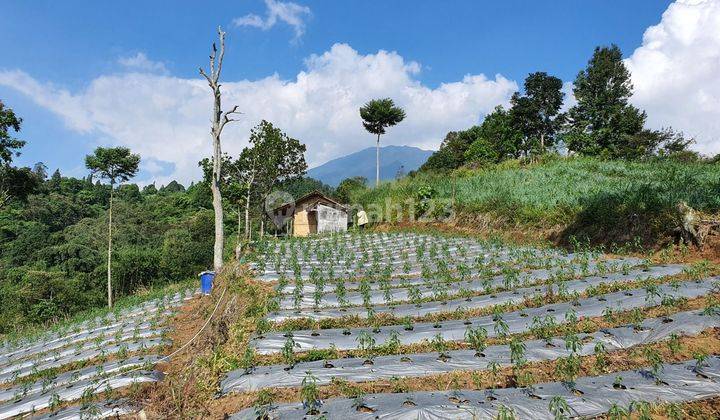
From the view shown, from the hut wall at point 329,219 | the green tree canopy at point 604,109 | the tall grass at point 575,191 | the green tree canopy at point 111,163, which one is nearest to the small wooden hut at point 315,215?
the hut wall at point 329,219

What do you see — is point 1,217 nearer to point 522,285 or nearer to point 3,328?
point 3,328

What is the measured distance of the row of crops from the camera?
5301 millimetres

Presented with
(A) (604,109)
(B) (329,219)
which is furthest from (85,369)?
(A) (604,109)

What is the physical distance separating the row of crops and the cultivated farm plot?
5.99 feet

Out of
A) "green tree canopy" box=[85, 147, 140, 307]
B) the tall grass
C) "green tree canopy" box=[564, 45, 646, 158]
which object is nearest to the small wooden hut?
the tall grass

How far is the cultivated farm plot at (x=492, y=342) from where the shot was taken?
385 cm

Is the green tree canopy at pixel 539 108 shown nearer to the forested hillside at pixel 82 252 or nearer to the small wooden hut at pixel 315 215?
the small wooden hut at pixel 315 215

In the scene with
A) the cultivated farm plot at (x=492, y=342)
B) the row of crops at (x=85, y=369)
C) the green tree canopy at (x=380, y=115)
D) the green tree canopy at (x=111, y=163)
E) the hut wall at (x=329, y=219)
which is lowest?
the row of crops at (x=85, y=369)

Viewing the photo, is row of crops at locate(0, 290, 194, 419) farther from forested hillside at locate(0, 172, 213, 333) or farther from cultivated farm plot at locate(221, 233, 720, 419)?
forested hillside at locate(0, 172, 213, 333)

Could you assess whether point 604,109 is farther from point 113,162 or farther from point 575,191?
point 113,162

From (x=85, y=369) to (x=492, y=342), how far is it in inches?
284

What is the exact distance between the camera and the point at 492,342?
5.64 meters

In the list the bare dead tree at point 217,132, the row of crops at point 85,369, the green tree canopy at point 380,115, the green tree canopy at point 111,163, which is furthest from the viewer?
the green tree canopy at point 380,115

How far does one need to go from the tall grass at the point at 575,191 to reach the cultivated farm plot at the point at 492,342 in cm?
294
